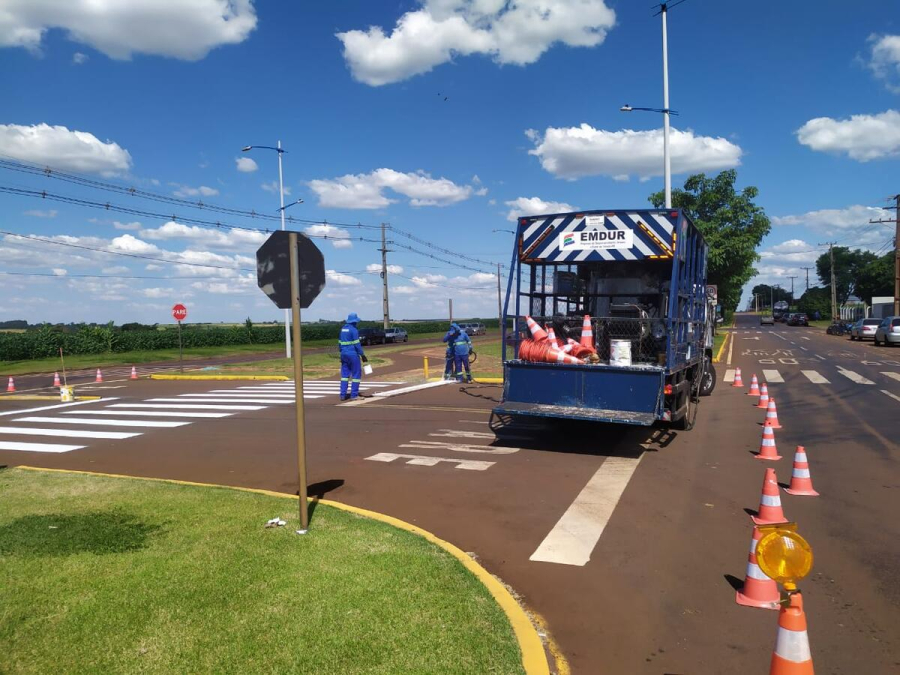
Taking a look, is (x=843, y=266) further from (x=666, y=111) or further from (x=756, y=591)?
(x=756, y=591)

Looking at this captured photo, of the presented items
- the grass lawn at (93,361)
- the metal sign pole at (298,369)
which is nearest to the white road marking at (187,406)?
the metal sign pole at (298,369)

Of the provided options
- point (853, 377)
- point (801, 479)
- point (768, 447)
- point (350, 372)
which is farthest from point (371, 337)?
point (801, 479)

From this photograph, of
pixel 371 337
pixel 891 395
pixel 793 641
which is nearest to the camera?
pixel 793 641

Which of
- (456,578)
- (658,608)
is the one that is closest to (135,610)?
(456,578)

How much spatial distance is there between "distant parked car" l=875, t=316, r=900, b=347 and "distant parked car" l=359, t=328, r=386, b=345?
116 ft

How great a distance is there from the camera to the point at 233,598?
407 centimetres

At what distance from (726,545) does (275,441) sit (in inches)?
287

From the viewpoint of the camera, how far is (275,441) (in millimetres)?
10375

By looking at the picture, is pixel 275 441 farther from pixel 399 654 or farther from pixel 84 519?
pixel 399 654

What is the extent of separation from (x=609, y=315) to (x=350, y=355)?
22.8 feet

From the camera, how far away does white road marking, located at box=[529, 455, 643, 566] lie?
521 centimetres

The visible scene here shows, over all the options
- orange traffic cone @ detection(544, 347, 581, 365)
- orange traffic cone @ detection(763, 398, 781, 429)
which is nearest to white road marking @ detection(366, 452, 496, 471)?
orange traffic cone @ detection(544, 347, 581, 365)

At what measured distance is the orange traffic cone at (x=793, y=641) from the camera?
8.68ft

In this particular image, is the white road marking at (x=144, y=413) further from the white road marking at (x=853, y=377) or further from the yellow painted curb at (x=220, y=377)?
the white road marking at (x=853, y=377)
